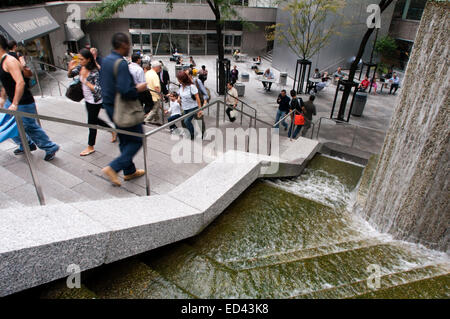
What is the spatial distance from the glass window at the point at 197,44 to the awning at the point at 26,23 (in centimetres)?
1309

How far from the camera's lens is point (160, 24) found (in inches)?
1067

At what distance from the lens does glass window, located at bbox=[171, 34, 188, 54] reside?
28.0 m

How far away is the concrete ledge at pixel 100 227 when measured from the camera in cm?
256

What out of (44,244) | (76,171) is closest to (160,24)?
(76,171)

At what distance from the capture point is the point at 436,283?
3867 millimetres

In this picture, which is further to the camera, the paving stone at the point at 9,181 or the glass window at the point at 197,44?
the glass window at the point at 197,44

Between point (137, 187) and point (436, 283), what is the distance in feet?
13.2

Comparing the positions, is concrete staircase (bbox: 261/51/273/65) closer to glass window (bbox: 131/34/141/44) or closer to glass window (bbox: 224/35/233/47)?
glass window (bbox: 224/35/233/47)

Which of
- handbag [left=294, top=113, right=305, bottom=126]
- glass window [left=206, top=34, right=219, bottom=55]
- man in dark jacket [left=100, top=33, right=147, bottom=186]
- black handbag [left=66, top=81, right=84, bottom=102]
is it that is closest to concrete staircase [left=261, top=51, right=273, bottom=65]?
glass window [left=206, top=34, right=219, bottom=55]

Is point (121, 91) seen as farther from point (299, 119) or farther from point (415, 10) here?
point (415, 10)

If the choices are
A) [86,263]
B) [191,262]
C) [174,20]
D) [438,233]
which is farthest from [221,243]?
[174,20]

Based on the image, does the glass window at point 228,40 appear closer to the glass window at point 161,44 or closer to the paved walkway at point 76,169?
Result: the glass window at point 161,44

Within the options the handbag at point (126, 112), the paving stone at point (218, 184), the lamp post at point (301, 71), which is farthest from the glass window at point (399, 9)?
the handbag at point (126, 112)
